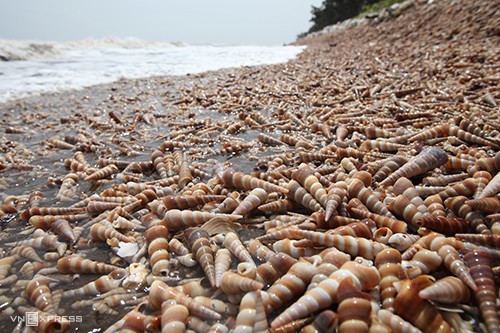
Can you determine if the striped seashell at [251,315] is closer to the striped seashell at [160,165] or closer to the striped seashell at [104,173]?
the striped seashell at [160,165]

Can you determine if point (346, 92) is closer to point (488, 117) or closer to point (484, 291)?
point (488, 117)

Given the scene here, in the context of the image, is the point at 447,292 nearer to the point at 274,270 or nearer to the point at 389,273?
the point at 389,273

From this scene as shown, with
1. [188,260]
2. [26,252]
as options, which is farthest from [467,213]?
[26,252]

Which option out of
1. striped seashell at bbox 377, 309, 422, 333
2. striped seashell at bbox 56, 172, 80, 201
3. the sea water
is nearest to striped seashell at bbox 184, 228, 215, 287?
striped seashell at bbox 377, 309, 422, 333

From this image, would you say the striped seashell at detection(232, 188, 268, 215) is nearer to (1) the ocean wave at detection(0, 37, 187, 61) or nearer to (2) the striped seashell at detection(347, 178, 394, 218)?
(2) the striped seashell at detection(347, 178, 394, 218)

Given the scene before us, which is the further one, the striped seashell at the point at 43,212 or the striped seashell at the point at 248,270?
the striped seashell at the point at 43,212

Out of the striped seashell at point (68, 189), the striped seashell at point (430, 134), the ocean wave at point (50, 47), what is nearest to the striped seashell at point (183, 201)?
the striped seashell at point (68, 189)

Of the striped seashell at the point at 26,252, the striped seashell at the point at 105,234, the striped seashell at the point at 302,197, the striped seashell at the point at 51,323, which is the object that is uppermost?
the striped seashell at the point at 302,197
